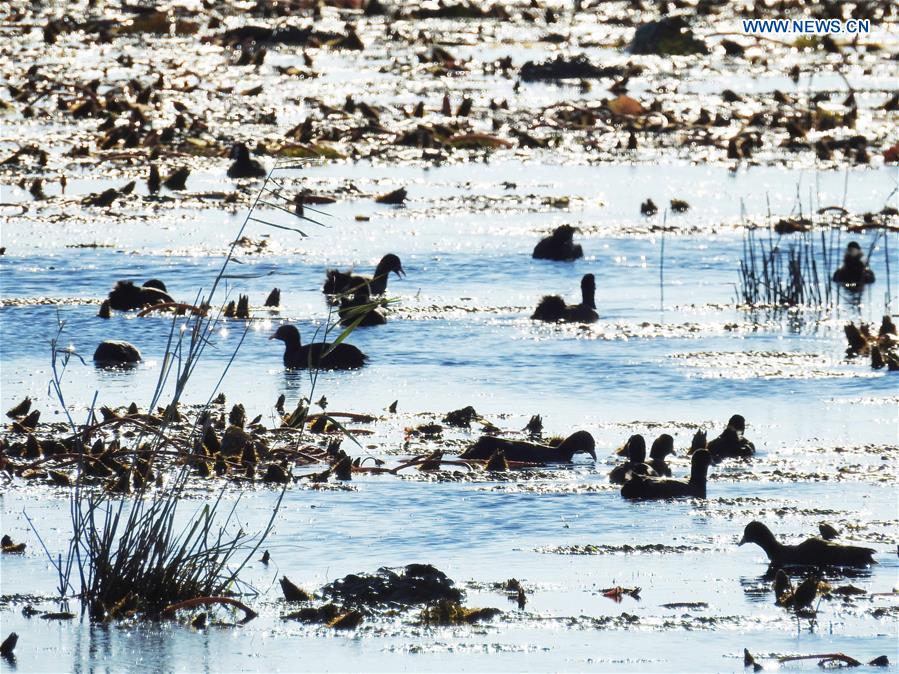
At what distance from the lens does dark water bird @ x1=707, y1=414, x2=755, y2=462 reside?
11.5 metres

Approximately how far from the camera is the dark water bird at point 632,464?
10930 mm

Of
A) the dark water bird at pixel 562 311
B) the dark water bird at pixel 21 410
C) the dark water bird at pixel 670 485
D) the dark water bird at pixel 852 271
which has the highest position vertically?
the dark water bird at pixel 852 271

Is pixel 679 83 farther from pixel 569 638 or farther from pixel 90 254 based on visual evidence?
pixel 569 638

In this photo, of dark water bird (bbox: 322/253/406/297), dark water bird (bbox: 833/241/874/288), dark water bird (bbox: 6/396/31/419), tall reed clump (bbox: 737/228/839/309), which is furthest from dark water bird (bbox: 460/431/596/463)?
dark water bird (bbox: 833/241/874/288)

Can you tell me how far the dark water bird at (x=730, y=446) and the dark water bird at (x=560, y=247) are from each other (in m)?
8.09

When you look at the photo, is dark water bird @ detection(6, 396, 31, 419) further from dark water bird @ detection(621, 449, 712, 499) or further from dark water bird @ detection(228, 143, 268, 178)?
dark water bird @ detection(228, 143, 268, 178)

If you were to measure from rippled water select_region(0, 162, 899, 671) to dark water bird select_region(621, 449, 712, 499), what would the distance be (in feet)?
0.41

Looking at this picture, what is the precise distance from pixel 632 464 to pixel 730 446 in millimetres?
885

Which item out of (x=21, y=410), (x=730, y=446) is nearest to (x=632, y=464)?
(x=730, y=446)

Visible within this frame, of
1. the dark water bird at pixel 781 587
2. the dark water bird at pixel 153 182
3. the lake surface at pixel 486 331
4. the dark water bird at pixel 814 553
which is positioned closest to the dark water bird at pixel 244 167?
the lake surface at pixel 486 331

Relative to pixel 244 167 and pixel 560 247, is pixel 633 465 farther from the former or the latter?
pixel 244 167

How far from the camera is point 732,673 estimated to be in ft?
25.1

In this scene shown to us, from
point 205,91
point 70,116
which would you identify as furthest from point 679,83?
point 70,116

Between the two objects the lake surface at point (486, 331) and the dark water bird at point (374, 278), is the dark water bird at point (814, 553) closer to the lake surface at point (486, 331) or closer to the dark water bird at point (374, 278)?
the lake surface at point (486, 331)
